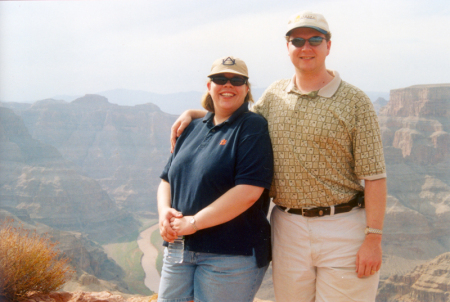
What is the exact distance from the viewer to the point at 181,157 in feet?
8.23

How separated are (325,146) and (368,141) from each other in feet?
0.87

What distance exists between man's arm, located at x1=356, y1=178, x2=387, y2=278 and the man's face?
84 cm

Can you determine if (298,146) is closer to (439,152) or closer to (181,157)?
(181,157)

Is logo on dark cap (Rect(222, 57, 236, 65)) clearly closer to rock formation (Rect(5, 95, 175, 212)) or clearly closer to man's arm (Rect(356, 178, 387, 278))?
man's arm (Rect(356, 178, 387, 278))

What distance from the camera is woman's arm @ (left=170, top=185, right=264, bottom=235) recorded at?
7.26 feet

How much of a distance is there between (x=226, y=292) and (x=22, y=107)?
110 m

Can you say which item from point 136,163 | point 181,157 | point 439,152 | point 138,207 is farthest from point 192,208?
point 136,163

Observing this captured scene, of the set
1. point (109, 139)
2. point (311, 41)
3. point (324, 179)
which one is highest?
point (311, 41)

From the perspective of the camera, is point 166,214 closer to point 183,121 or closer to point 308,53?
point 183,121

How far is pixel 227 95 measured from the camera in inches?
96.9

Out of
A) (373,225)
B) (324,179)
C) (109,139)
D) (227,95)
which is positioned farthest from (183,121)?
(109,139)

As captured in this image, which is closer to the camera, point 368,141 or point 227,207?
point 227,207

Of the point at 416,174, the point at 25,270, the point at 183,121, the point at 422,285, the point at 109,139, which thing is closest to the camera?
the point at 183,121

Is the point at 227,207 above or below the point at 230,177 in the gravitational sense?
below
